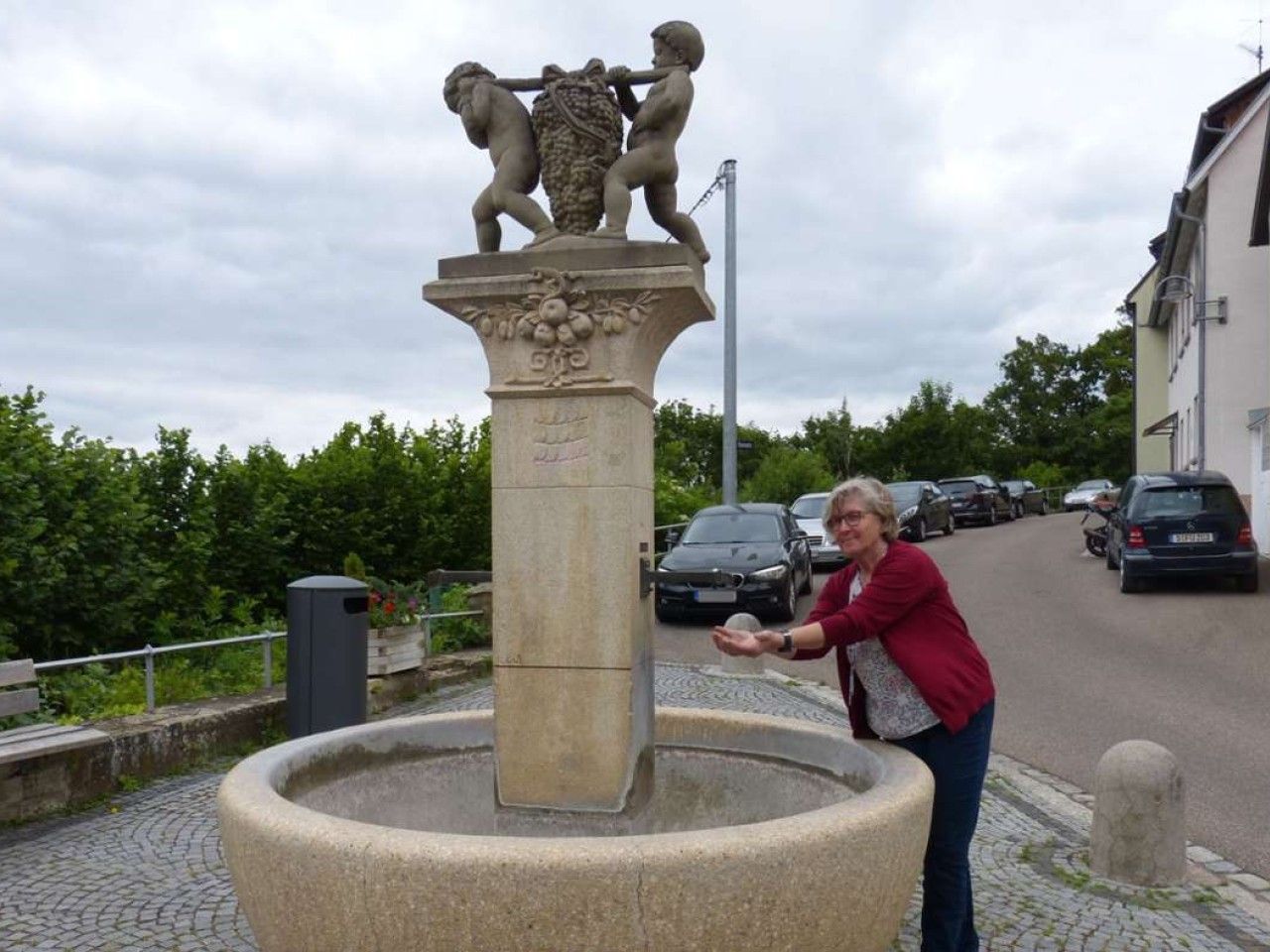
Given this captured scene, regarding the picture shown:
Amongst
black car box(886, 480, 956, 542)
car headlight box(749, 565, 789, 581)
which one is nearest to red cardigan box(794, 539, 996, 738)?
car headlight box(749, 565, 789, 581)

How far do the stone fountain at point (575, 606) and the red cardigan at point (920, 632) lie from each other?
0.91ft

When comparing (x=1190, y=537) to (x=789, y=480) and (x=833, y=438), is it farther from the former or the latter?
(x=833, y=438)

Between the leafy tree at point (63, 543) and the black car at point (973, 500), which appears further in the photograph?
the black car at point (973, 500)

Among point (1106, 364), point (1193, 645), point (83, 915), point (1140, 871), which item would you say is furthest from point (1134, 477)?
point (1106, 364)

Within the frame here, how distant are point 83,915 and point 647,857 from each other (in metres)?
3.15

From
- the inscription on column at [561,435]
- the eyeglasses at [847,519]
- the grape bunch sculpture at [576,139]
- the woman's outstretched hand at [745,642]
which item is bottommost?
the woman's outstretched hand at [745,642]

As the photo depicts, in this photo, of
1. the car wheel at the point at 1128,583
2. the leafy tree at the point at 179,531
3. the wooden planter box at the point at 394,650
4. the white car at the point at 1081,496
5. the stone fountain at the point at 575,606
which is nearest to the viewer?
the stone fountain at the point at 575,606

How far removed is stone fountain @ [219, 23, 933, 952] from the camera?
13.0 ft

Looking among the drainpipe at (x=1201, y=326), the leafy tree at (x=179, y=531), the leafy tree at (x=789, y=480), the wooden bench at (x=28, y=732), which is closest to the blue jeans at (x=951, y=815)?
the wooden bench at (x=28, y=732)

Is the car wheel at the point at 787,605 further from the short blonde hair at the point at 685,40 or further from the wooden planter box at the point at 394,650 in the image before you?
the short blonde hair at the point at 685,40

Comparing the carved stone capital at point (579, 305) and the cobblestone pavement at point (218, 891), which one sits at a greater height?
the carved stone capital at point (579, 305)

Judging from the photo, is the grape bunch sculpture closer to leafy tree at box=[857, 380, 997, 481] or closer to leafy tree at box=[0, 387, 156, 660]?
leafy tree at box=[0, 387, 156, 660]

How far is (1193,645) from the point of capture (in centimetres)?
1282

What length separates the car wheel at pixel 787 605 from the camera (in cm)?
1462
